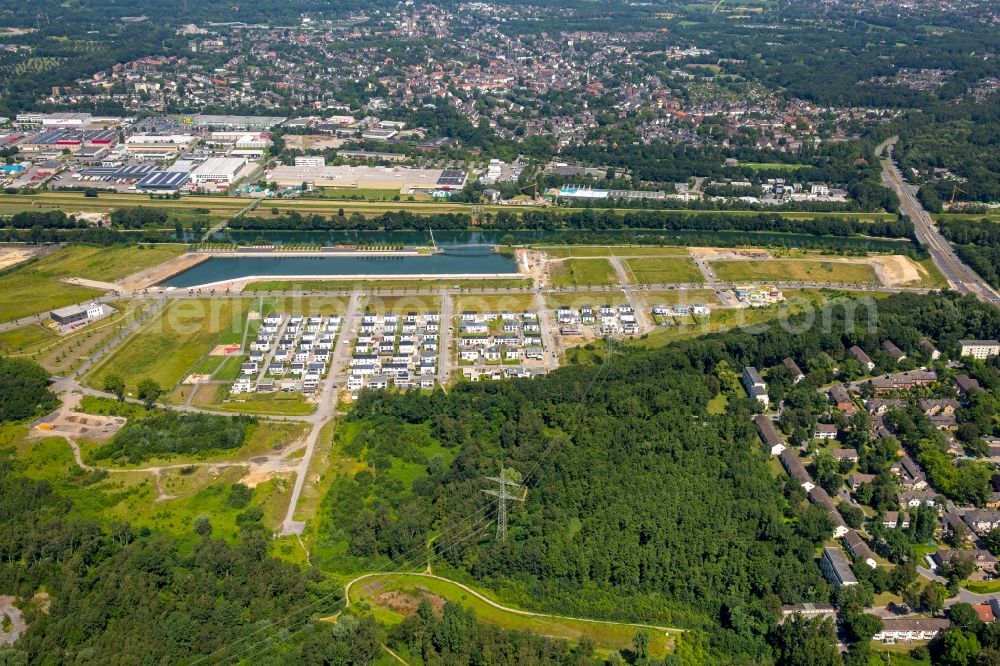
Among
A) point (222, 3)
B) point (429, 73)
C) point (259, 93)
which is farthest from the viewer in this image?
point (222, 3)

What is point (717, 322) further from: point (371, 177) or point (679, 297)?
point (371, 177)

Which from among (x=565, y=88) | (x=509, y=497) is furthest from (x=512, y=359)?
(x=565, y=88)

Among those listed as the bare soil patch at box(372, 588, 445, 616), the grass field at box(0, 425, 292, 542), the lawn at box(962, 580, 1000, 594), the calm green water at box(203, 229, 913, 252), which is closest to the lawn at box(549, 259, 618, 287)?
the calm green water at box(203, 229, 913, 252)

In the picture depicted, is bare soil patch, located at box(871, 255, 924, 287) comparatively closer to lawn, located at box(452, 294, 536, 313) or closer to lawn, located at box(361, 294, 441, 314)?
lawn, located at box(452, 294, 536, 313)

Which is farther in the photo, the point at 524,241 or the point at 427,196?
the point at 427,196

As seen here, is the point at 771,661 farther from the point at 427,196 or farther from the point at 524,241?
the point at 427,196

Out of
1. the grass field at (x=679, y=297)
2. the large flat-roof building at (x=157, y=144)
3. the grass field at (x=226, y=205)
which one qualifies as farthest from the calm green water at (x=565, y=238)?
the large flat-roof building at (x=157, y=144)

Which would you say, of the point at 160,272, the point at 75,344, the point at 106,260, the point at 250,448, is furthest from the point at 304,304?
the point at 106,260
